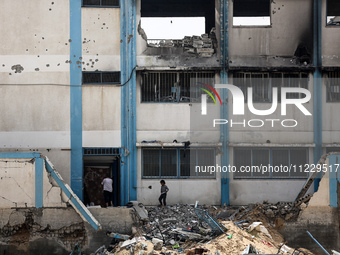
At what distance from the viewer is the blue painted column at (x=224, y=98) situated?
19.4m

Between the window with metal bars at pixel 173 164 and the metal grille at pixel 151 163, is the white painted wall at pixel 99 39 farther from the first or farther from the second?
the window with metal bars at pixel 173 164

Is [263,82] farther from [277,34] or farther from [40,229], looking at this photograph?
[40,229]

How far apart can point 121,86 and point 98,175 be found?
3.74 meters

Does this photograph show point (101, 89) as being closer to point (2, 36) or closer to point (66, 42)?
point (66, 42)

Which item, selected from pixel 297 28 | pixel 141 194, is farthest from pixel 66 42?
pixel 297 28

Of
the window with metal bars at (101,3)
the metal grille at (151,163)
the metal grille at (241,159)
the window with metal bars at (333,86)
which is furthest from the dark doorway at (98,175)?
the window with metal bars at (333,86)

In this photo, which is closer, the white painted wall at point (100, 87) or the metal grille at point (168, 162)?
the white painted wall at point (100, 87)

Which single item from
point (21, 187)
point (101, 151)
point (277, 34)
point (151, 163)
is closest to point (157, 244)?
point (21, 187)

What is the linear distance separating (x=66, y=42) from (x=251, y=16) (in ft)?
24.7

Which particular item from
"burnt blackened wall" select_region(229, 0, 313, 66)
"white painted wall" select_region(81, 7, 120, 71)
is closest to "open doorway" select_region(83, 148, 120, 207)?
"white painted wall" select_region(81, 7, 120, 71)

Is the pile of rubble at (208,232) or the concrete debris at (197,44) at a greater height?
the concrete debris at (197,44)

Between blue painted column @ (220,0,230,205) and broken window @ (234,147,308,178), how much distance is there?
0.44 metres

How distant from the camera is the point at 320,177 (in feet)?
57.4

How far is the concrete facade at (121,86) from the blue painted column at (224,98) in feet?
0.12
